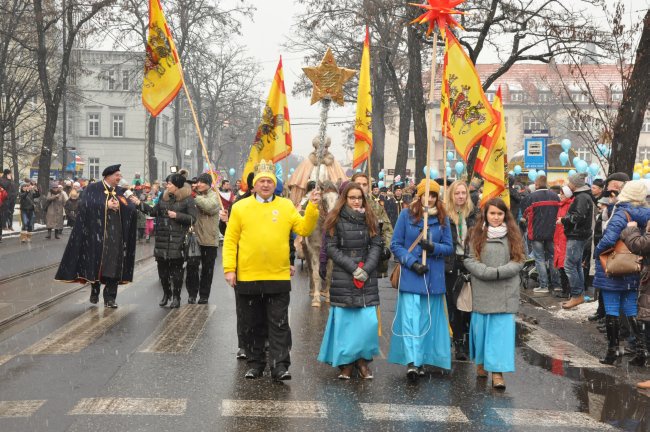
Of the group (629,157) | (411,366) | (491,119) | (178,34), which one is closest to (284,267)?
(411,366)

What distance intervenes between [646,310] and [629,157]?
18.6 feet

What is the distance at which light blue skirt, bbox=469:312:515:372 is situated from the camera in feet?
25.2

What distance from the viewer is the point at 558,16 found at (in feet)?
75.3

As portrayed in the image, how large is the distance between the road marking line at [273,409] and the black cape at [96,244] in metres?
5.68

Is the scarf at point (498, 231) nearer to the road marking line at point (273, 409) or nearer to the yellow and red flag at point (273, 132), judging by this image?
the road marking line at point (273, 409)

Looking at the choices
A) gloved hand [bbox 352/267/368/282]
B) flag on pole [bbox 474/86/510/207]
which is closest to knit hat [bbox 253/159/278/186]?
gloved hand [bbox 352/267/368/282]

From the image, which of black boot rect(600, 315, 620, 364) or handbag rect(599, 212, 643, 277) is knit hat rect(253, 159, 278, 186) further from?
black boot rect(600, 315, 620, 364)

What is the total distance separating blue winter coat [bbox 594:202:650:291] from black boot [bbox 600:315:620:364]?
1.06 feet

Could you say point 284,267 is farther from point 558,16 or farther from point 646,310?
point 558,16

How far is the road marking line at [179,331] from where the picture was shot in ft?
29.9

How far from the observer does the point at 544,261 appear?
15297mm

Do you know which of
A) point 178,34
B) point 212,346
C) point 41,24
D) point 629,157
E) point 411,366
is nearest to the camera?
point 411,366

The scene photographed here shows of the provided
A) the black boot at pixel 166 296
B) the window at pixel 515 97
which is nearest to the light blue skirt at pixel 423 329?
the black boot at pixel 166 296

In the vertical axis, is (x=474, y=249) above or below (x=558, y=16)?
below
